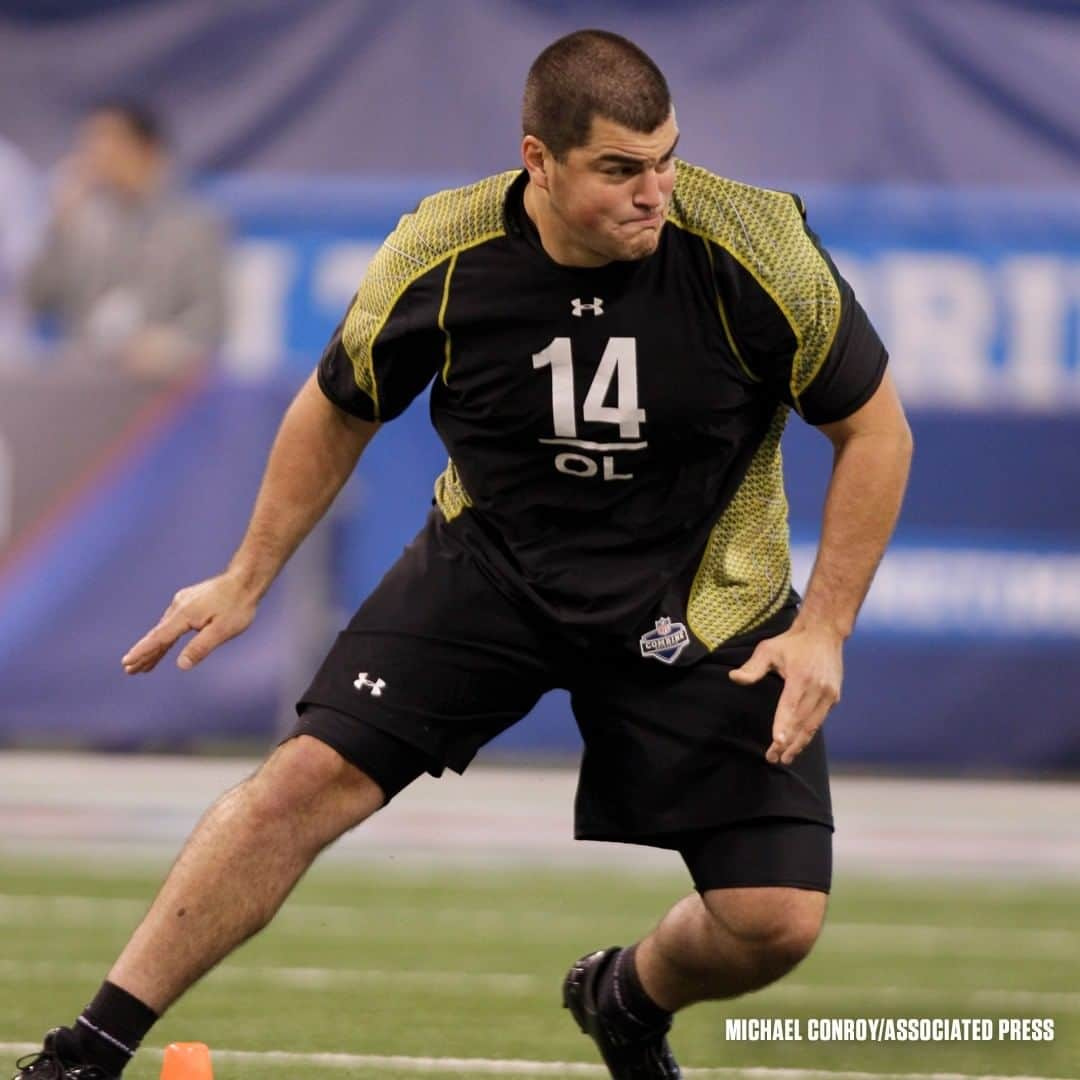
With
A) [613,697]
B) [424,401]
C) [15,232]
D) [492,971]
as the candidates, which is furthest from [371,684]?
[15,232]

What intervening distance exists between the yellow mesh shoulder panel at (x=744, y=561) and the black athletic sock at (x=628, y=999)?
739 mm

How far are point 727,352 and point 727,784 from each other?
82 cm

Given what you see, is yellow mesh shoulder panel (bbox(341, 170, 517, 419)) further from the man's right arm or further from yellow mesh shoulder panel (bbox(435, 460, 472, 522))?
yellow mesh shoulder panel (bbox(435, 460, 472, 522))

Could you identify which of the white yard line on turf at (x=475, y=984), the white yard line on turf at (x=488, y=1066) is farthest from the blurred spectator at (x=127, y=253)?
the white yard line on turf at (x=488, y=1066)

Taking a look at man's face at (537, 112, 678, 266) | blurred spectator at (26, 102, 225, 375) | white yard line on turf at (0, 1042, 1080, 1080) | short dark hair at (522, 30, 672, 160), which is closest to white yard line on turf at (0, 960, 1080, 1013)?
white yard line on turf at (0, 1042, 1080, 1080)

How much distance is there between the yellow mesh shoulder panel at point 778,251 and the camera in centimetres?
433

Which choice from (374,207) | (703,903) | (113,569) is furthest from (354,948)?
(374,207)

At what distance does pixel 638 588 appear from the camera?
4574mm

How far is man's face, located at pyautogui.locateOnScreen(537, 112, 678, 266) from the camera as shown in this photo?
423 centimetres

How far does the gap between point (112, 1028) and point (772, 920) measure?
48.2 inches

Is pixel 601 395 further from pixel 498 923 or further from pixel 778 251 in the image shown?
pixel 498 923

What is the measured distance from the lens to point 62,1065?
4227mm

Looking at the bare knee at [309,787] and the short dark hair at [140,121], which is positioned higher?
the short dark hair at [140,121]

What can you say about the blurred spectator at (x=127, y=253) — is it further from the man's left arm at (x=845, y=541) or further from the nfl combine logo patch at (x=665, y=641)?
the man's left arm at (x=845, y=541)
